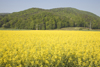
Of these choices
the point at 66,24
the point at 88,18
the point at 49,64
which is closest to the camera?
the point at 49,64

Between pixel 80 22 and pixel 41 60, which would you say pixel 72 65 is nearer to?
pixel 41 60

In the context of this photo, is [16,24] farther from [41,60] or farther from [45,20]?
[41,60]

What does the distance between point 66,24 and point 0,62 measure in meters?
101

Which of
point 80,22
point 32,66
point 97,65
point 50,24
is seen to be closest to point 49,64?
point 32,66

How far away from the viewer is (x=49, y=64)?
3.51 m

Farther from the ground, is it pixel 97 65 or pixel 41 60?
pixel 41 60

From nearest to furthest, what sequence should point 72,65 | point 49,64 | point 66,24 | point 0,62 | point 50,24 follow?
point 0,62 < point 49,64 < point 72,65 < point 50,24 < point 66,24

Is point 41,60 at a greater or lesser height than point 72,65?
greater

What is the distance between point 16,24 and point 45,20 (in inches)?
1237

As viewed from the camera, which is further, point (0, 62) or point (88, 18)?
point (88, 18)

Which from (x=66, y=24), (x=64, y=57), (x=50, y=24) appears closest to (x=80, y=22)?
(x=66, y=24)

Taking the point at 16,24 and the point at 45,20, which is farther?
the point at 45,20

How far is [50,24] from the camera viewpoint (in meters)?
95.5

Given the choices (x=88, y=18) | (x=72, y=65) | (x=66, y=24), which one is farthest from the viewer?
(x=88, y=18)
